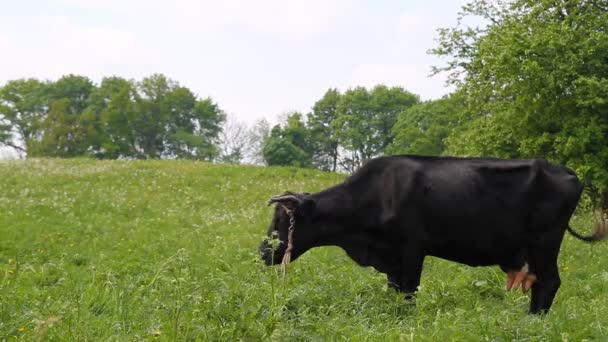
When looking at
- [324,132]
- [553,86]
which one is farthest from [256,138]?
[553,86]

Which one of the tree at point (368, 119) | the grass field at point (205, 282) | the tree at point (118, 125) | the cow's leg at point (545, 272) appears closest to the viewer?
the grass field at point (205, 282)

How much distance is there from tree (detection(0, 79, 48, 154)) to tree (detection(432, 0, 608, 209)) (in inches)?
3118

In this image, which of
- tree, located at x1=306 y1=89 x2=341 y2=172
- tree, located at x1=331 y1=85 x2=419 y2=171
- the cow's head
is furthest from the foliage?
the cow's head

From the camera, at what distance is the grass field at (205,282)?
5.96 meters

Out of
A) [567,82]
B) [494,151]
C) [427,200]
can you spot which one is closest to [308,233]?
[427,200]

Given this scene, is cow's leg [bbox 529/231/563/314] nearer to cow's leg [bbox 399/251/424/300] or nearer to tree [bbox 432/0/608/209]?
cow's leg [bbox 399/251/424/300]

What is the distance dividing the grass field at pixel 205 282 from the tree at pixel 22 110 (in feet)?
222

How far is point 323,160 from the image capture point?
101375mm

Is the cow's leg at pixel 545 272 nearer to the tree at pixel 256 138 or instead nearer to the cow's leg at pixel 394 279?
the cow's leg at pixel 394 279

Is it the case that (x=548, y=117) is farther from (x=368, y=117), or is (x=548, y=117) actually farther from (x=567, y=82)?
(x=368, y=117)

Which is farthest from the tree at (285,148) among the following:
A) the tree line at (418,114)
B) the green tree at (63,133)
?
the green tree at (63,133)

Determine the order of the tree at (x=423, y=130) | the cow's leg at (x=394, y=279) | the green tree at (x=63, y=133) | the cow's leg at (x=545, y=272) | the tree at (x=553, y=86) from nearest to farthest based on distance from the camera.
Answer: the cow's leg at (x=545, y=272)
the cow's leg at (x=394, y=279)
the tree at (x=553, y=86)
the tree at (x=423, y=130)
the green tree at (x=63, y=133)

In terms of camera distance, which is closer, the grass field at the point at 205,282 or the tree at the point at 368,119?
the grass field at the point at 205,282

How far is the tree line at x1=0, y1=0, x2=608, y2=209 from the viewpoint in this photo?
20.2m
